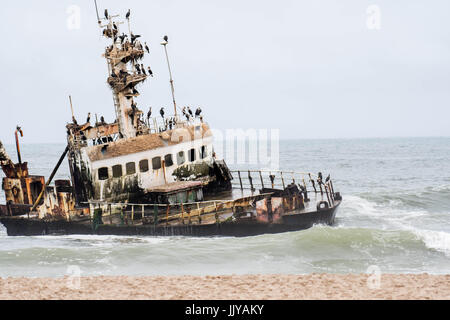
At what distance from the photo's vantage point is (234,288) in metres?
12.2

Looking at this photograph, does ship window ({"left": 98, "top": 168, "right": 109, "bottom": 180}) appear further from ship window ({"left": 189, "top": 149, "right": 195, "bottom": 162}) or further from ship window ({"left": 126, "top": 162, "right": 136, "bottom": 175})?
ship window ({"left": 189, "top": 149, "right": 195, "bottom": 162})

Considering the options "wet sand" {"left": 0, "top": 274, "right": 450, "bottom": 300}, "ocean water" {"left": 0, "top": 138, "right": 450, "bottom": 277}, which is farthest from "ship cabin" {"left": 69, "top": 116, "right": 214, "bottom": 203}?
"wet sand" {"left": 0, "top": 274, "right": 450, "bottom": 300}

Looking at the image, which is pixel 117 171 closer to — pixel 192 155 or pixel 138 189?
pixel 138 189

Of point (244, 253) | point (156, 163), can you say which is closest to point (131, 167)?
point (156, 163)

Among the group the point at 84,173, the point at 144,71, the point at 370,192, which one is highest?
the point at 144,71

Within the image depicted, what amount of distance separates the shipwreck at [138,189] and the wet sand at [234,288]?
7008 mm

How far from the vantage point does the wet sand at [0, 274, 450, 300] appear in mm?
11469

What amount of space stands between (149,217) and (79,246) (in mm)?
2904

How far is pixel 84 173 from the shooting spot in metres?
21.7

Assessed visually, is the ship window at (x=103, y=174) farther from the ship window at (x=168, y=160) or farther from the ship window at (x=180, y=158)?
the ship window at (x=180, y=158)

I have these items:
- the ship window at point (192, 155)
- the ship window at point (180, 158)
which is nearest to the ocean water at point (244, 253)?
the ship window at point (180, 158)

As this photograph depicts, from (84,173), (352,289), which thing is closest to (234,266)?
(352,289)

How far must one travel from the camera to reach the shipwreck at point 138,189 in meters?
21.1
